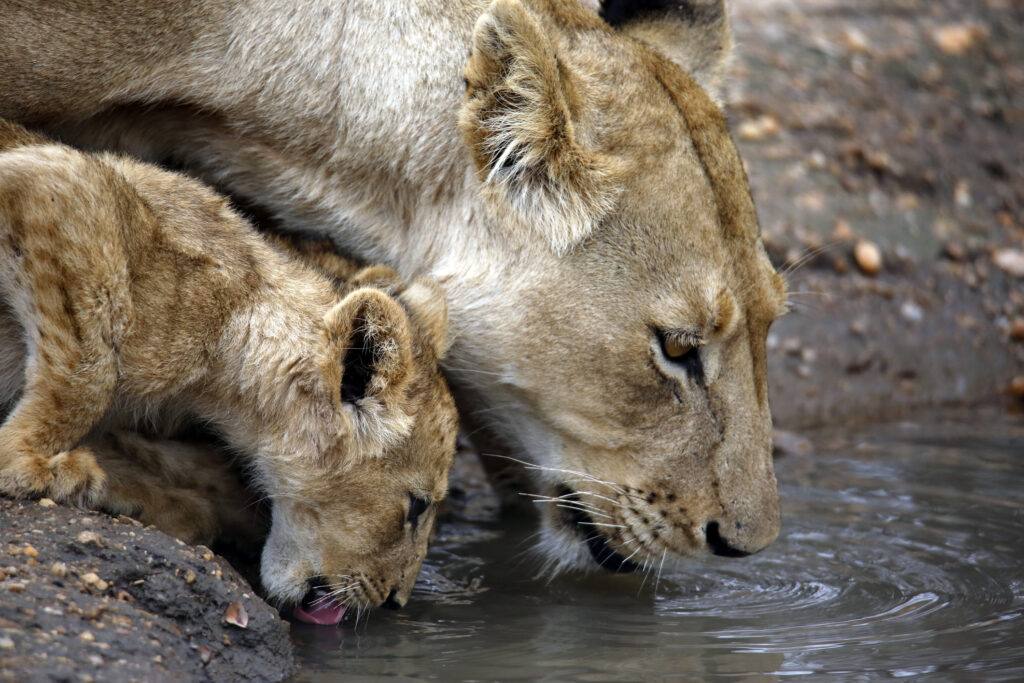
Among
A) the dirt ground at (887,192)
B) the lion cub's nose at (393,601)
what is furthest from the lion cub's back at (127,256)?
the dirt ground at (887,192)

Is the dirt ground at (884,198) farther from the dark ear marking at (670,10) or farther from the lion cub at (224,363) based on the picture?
the dark ear marking at (670,10)

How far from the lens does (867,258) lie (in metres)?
8.95

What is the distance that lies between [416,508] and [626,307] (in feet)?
3.51

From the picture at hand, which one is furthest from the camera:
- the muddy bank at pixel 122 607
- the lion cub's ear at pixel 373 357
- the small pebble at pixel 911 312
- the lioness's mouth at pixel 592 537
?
the small pebble at pixel 911 312

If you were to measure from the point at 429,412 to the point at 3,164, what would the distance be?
1.69 m

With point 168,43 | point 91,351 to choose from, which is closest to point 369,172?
point 168,43

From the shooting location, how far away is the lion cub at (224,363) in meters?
4.43

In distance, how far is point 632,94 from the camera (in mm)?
5098

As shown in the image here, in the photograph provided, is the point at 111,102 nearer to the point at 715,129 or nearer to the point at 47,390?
the point at 47,390

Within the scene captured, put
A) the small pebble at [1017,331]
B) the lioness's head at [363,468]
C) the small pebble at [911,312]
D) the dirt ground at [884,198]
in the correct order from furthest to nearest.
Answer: the small pebble at [1017,331] → the small pebble at [911,312] → the dirt ground at [884,198] → the lioness's head at [363,468]

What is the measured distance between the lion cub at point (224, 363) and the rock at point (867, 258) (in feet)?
15.5

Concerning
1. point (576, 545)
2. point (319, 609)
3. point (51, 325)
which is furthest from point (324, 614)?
point (51, 325)

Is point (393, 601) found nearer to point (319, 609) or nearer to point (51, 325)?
point (319, 609)

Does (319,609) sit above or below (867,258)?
below
